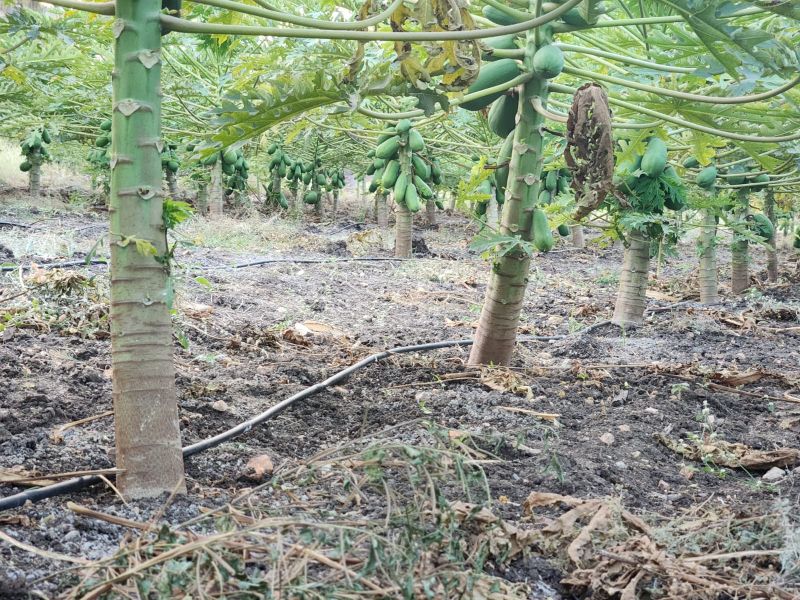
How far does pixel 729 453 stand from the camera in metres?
2.61

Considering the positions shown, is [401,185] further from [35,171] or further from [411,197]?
[35,171]

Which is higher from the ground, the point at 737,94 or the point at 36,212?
the point at 737,94

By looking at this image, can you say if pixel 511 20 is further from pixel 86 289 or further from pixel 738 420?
pixel 86 289

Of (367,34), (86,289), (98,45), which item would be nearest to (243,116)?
(367,34)

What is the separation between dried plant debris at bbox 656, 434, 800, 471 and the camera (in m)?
2.49

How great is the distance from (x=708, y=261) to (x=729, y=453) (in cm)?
439

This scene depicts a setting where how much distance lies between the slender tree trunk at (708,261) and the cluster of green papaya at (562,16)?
12.2ft

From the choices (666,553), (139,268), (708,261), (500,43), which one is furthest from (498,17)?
(708,261)

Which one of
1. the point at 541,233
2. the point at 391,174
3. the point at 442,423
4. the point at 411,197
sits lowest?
the point at 442,423

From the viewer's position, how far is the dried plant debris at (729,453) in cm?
249

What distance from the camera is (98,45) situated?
786 centimetres

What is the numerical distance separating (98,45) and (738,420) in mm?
7280

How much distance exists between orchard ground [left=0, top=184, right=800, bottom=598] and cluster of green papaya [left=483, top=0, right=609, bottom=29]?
1520 millimetres

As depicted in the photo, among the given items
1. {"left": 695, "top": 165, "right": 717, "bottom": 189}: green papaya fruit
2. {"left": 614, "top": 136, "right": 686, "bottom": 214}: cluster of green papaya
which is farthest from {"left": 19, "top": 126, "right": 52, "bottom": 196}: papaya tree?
{"left": 614, "top": 136, "right": 686, "bottom": 214}: cluster of green papaya
